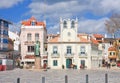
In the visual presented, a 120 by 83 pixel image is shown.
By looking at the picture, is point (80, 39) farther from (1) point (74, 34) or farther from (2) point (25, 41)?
(2) point (25, 41)

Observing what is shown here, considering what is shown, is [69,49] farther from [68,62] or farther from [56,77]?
[56,77]

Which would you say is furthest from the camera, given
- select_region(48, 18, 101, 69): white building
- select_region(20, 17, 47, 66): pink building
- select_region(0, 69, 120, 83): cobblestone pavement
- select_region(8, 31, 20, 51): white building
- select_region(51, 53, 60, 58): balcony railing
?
select_region(8, 31, 20, 51): white building

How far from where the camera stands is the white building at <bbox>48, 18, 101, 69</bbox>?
84.2m

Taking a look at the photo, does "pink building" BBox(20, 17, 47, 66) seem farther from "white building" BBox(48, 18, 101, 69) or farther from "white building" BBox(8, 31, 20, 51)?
"white building" BBox(8, 31, 20, 51)

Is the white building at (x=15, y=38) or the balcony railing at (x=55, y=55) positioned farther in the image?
the white building at (x=15, y=38)

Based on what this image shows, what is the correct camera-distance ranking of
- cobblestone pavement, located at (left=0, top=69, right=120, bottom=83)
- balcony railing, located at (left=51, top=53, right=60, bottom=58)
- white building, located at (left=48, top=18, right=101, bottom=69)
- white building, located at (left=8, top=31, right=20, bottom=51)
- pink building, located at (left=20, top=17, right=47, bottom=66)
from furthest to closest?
white building, located at (left=8, top=31, right=20, bottom=51) < pink building, located at (left=20, top=17, right=47, bottom=66) < balcony railing, located at (left=51, top=53, right=60, bottom=58) < white building, located at (left=48, top=18, right=101, bottom=69) < cobblestone pavement, located at (left=0, top=69, right=120, bottom=83)

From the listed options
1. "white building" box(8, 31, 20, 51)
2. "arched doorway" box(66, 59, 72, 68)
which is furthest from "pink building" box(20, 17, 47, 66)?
"white building" box(8, 31, 20, 51)

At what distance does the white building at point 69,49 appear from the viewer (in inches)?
3314

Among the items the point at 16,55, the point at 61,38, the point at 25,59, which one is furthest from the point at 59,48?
the point at 16,55

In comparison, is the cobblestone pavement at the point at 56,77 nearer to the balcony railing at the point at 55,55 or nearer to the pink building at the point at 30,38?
the balcony railing at the point at 55,55

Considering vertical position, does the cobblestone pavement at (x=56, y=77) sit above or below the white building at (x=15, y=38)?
below

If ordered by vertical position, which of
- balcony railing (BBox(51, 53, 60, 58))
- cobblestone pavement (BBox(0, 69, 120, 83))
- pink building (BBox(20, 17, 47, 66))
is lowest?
cobblestone pavement (BBox(0, 69, 120, 83))

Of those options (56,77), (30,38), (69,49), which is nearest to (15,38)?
(30,38)

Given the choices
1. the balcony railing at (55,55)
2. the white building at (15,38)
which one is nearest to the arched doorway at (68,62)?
the balcony railing at (55,55)
